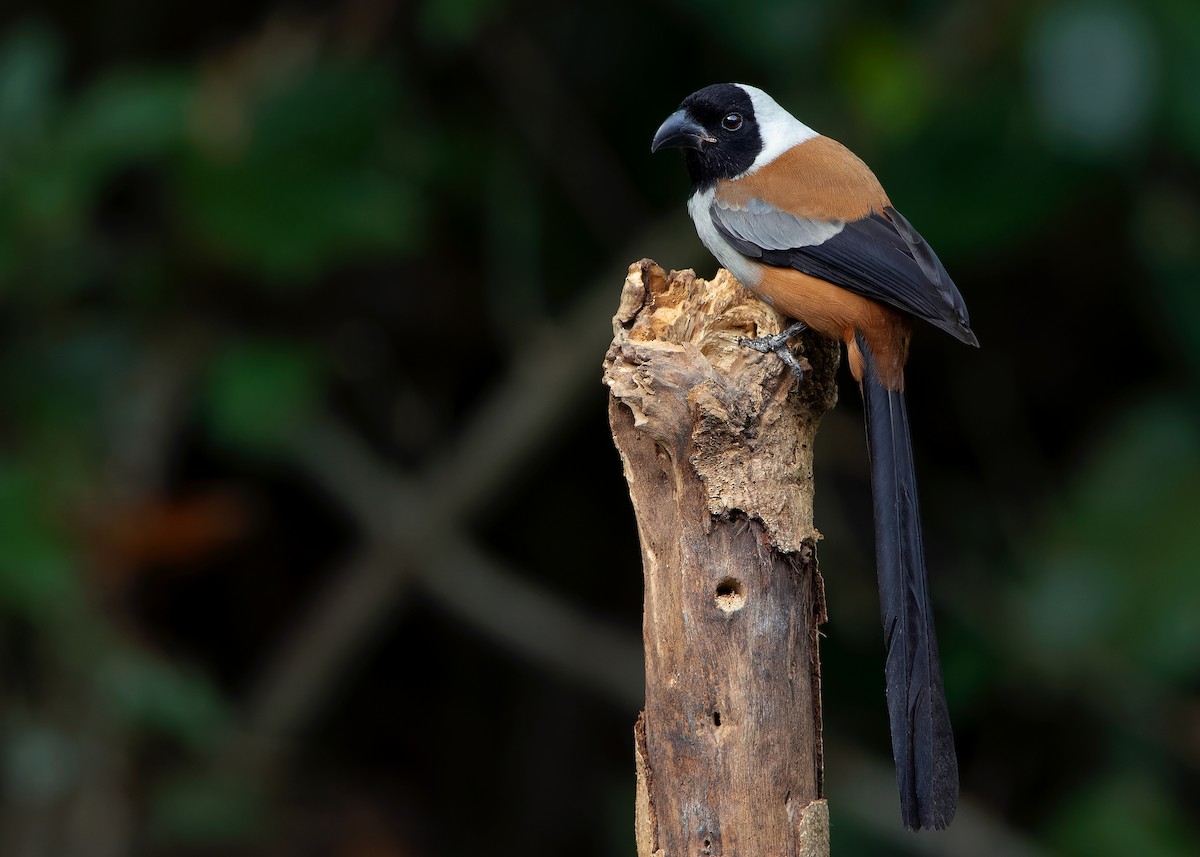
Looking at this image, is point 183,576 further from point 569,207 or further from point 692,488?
point 692,488

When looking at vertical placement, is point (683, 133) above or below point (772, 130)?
above

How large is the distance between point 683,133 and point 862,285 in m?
0.70

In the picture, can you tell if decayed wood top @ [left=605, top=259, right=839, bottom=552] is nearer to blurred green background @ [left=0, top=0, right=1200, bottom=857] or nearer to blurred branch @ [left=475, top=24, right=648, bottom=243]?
blurred green background @ [left=0, top=0, right=1200, bottom=857]

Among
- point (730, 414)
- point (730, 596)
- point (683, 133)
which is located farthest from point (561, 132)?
point (730, 596)

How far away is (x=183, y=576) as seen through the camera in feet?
18.0

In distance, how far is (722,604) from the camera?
2299 mm

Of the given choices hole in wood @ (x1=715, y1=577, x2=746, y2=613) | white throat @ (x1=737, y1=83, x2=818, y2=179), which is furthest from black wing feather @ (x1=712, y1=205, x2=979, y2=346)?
hole in wood @ (x1=715, y1=577, x2=746, y2=613)

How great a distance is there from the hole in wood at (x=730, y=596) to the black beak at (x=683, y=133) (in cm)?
128

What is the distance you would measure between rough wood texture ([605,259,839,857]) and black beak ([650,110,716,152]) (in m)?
0.99

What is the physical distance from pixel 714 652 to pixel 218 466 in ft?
11.7

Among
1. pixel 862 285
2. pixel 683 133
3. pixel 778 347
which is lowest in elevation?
pixel 862 285

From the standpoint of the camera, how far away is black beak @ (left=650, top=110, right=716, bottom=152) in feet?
10.7

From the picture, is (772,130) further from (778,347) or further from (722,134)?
(778,347)

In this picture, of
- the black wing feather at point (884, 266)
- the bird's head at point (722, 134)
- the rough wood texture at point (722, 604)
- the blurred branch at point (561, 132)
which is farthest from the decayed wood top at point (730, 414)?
the blurred branch at point (561, 132)
